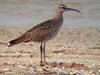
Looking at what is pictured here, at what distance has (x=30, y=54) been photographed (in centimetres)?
1326

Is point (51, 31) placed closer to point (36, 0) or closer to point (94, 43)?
point (94, 43)

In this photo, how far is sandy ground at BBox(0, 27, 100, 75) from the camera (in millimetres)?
11172

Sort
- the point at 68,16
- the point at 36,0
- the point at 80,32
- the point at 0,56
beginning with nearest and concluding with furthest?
the point at 0,56 < the point at 80,32 < the point at 68,16 < the point at 36,0

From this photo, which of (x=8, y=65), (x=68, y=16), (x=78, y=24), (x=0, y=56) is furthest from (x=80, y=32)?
(x=8, y=65)

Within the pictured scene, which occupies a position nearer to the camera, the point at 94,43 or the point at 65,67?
the point at 65,67

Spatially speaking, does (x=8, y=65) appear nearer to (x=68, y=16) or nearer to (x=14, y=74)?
(x=14, y=74)

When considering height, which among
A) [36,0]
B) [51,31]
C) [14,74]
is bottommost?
[14,74]

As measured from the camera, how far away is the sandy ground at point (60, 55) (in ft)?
36.7

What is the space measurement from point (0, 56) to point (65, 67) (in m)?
2.07

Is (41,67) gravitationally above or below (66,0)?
below

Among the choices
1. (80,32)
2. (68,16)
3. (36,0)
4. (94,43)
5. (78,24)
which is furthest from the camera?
(36,0)

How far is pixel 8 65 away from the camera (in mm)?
11703

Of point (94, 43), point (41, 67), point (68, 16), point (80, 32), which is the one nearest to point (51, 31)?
point (41, 67)

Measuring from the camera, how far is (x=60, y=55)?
13180 mm
